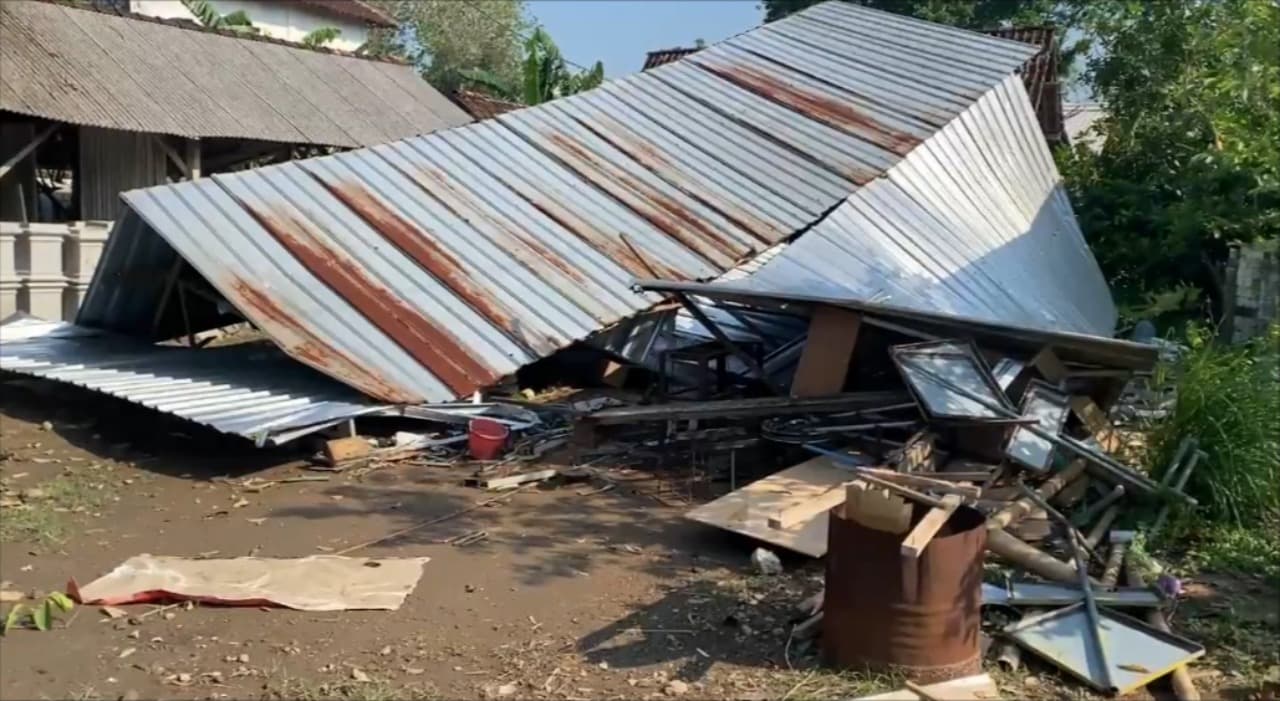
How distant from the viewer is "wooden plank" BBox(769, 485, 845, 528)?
6.44m

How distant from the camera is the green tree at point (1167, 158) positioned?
11359mm

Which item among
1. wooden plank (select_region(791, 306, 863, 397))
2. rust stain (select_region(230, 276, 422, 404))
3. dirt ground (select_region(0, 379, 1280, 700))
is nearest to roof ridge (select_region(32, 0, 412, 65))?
rust stain (select_region(230, 276, 422, 404))

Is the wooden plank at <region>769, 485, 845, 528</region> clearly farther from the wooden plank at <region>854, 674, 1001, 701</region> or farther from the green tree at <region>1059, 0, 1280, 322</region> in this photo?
the green tree at <region>1059, 0, 1280, 322</region>

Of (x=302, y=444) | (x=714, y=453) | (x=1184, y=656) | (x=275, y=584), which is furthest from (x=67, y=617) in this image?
(x=1184, y=656)

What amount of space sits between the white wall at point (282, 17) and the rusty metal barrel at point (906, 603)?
25303 mm

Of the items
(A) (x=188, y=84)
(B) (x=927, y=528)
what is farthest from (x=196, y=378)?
(A) (x=188, y=84)

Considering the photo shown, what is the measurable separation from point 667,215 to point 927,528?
23.1ft

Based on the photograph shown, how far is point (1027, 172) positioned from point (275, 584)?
1117 centimetres

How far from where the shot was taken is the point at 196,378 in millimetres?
9180

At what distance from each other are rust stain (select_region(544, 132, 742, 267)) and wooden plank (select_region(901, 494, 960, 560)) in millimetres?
6093

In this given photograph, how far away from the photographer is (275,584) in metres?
5.79

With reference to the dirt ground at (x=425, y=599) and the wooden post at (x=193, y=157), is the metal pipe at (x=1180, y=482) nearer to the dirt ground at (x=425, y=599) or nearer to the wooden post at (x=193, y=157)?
the dirt ground at (x=425, y=599)

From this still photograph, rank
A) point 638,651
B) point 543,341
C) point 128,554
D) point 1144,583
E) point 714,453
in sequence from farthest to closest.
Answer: point 543,341 < point 714,453 < point 128,554 < point 1144,583 < point 638,651

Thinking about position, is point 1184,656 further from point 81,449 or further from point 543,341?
point 81,449
